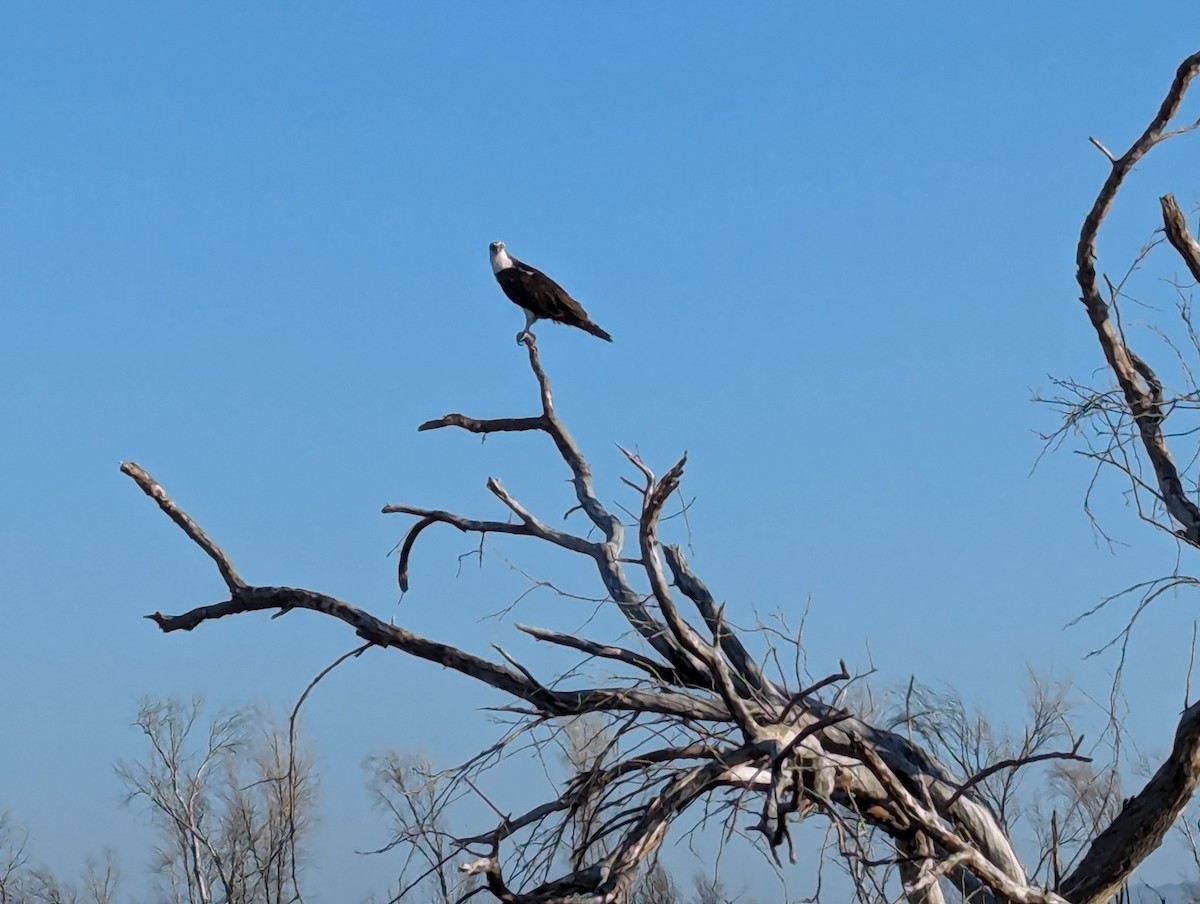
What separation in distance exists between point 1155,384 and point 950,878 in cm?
217

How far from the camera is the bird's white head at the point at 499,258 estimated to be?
8.65m

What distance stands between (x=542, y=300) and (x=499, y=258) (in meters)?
0.87

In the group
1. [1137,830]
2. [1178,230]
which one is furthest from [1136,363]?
[1137,830]

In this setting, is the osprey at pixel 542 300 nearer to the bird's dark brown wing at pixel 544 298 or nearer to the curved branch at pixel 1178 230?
the bird's dark brown wing at pixel 544 298

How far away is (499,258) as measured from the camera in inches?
349

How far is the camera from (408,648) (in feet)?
17.7

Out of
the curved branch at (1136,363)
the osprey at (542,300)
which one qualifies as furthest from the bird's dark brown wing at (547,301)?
the curved branch at (1136,363)

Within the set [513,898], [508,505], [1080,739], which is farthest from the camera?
[508,505]

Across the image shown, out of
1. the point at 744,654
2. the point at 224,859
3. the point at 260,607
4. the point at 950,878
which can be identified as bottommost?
the point at 950,878

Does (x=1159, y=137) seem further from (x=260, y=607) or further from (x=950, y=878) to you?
(x=260, y=607)

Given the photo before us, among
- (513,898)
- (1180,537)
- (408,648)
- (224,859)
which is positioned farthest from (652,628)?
(224,859)

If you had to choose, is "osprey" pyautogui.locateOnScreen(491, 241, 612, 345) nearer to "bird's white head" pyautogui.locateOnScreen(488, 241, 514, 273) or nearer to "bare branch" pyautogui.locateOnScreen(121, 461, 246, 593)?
"bird's white head" pyautogui.locateOnScreen(488, 241, 514, 273)

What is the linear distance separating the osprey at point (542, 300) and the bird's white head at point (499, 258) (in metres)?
0.21

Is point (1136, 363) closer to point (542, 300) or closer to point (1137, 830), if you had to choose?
point (1137, 830)
